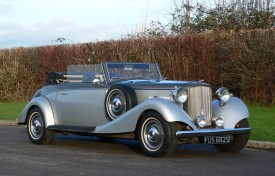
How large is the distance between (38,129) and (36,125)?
10 cm

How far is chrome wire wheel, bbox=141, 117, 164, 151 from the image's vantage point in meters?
9.81

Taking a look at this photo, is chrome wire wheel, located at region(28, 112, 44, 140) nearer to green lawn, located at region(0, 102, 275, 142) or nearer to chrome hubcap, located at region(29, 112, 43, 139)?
chrome hubcap, located at region(29, 112, 43, 139)

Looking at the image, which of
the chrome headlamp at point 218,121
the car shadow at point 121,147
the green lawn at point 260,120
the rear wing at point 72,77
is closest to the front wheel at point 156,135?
the car shadow at point 121,147

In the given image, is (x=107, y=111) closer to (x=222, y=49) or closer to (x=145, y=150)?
(x=145, y=150)

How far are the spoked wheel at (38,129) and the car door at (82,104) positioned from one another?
0.39 meters

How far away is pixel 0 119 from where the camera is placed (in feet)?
60.8

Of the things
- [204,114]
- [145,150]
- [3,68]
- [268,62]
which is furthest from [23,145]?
[3,68]

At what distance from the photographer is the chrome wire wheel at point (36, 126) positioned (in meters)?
12.1

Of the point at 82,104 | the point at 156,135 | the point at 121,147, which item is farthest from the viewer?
the point at 121,147

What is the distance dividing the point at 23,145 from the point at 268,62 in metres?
9.81

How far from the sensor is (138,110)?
1009cm

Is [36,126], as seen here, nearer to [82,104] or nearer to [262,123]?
[82,104]

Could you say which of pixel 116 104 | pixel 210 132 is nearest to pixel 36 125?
pixel 116 104

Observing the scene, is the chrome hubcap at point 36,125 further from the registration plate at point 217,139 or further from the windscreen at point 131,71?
the registration plate at point 217,139
